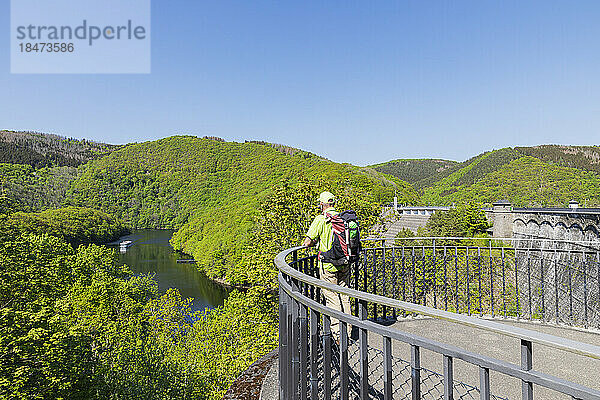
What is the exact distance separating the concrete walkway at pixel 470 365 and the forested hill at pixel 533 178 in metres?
56.4

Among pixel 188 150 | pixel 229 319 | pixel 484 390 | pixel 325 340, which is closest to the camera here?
pixel 484 390

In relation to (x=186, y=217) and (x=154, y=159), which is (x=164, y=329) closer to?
(x=186, y=217)

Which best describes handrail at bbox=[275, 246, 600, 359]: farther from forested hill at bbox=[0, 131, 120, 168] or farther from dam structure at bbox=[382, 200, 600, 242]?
forested hill at bbox=[0, 131, 120, 168]

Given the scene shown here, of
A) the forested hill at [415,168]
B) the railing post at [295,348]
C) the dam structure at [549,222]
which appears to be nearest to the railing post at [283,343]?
the railing post at [295,348]

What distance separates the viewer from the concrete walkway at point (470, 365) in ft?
10.7

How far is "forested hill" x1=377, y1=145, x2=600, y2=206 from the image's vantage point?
2324 inches

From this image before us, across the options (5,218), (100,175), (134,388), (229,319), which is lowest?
(134,388)

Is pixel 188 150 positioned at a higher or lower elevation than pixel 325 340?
higher

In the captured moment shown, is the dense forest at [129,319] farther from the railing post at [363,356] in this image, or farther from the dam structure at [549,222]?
the railing post at [363,356]

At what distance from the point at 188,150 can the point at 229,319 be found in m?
150

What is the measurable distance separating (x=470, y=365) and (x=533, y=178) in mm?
75613

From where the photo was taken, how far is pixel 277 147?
167 m

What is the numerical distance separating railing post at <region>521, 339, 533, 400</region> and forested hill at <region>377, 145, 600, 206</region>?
60.3 meters

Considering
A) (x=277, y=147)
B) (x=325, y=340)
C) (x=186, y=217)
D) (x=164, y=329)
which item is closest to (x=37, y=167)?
(x=186, y=217)
